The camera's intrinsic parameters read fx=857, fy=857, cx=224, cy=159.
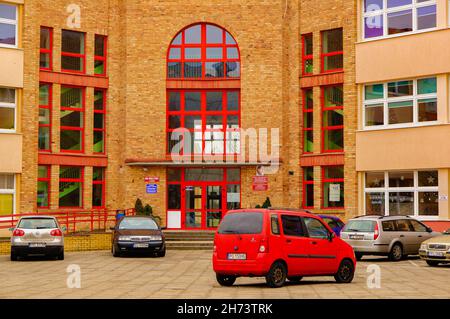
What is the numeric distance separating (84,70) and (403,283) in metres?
23.6

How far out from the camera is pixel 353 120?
37.3 meters

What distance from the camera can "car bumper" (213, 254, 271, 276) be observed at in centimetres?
1783

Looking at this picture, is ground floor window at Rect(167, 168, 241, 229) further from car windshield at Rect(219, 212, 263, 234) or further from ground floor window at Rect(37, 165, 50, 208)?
car windshield at Rect(219, 212, 263, 234)

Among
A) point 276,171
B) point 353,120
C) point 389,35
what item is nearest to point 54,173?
point 276,171

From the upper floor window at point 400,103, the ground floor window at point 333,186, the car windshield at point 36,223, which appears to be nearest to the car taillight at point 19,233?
the car windshield at point 36,223

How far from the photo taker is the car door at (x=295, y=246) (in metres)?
18.4

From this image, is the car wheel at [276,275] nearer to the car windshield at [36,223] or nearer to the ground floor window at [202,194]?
the car windshield at [36,223]

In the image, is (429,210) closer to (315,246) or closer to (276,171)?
(276,171)

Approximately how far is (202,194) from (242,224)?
21.5 m

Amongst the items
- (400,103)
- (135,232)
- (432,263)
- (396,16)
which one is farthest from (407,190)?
(135,232)

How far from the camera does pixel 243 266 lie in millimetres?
18062

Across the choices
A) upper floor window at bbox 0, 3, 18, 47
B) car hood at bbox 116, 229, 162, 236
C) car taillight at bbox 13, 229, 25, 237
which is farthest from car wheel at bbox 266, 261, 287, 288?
upper floor window at bbox 0, 3, 18, 47

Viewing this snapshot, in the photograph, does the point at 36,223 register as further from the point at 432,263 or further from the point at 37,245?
the point at 432,263

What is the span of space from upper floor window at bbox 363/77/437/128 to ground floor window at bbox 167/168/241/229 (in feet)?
23.1
